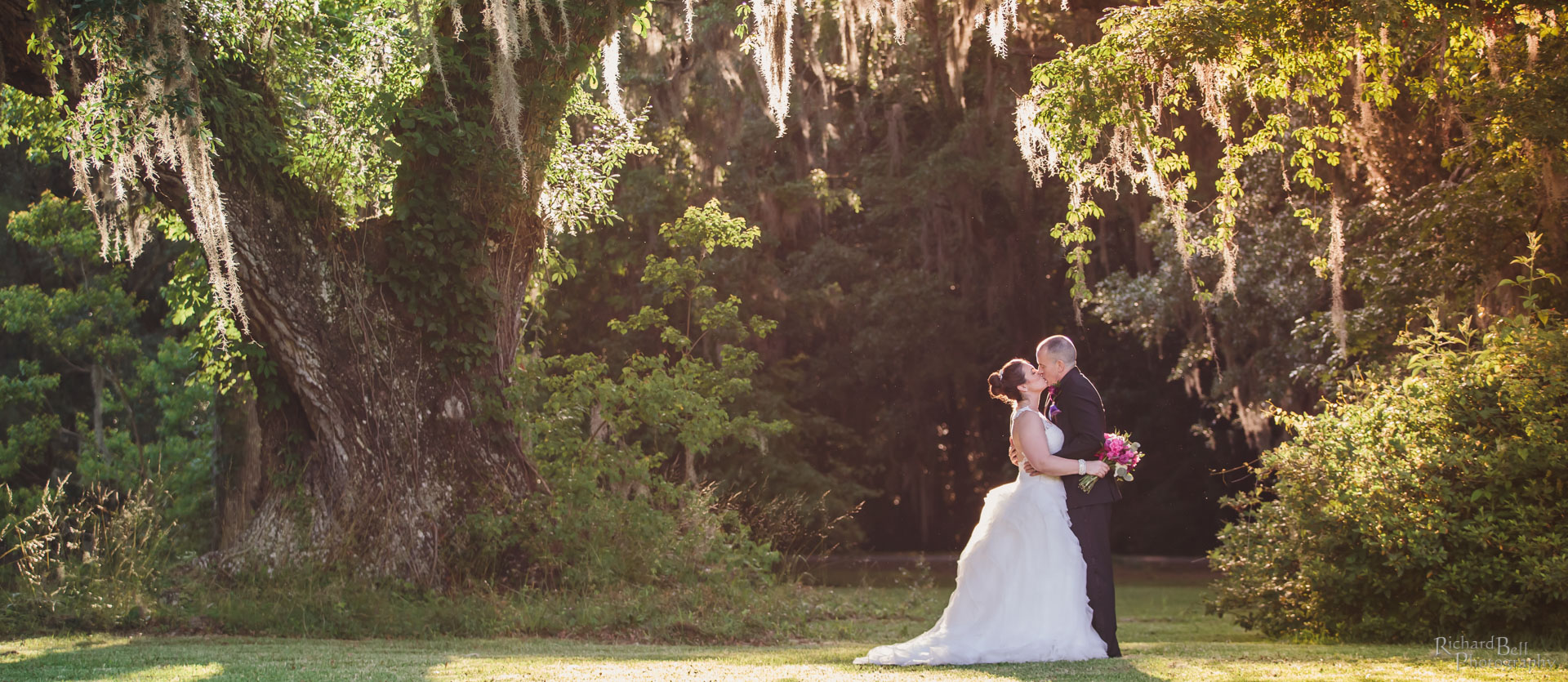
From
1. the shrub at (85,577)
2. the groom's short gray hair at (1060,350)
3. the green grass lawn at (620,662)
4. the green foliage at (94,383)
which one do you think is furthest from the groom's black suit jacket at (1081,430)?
the green foliage at (94,383)

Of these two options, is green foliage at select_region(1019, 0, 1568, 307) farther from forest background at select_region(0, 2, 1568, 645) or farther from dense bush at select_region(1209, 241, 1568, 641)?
dense bush at select_region(1209, 241, 1568, 641)

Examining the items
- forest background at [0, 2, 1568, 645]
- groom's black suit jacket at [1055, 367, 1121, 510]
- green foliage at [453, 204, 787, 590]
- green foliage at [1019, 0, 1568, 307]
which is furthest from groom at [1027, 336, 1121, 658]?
green foliage at [453, 204, 787, 590]

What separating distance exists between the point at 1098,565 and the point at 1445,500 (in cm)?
286

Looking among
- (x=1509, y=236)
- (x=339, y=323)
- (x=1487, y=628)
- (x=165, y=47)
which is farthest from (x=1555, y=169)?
(x=165, y=47)

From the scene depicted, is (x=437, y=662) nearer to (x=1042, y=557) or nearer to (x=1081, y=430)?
(x=1042, y=557)

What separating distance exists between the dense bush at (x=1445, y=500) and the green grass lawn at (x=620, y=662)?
44 centimetres

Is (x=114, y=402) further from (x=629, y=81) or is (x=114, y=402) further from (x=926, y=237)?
(x=926, y=237)

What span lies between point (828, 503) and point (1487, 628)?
45.6ft

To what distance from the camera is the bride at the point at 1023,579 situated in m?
5.97

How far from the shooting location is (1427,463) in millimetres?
7809

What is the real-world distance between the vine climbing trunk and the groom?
462 cm

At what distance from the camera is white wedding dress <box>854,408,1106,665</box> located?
5.96 meters

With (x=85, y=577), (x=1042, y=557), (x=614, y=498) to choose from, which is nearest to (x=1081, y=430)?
(x=1042, y=557)

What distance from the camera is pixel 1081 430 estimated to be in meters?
6.12
